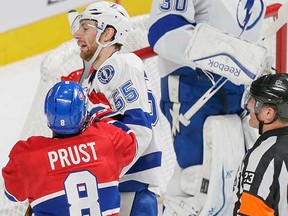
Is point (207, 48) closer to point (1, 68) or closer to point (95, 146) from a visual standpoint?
point (95, 146)

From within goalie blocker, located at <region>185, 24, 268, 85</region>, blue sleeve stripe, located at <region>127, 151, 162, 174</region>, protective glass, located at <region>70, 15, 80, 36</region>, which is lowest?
blue sleeve stripe, located at <region>127, 151, 162, 174</region>

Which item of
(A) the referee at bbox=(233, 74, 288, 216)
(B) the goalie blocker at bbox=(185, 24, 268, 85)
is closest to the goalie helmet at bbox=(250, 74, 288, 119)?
(A) the referee at bbox=(233, 74, 288, 216)

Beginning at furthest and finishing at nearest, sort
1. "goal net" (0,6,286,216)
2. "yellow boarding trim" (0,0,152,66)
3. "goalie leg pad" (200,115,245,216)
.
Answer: "yellow boarding trim" (0,0,152,66), "goal net" (0,6,286,216), "goalie leg pad" (200,115,245,216)

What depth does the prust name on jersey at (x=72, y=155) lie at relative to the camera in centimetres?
325

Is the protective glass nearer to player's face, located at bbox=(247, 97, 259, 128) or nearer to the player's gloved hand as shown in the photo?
the player's gloved hand

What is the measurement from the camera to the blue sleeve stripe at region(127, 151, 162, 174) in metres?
3.69

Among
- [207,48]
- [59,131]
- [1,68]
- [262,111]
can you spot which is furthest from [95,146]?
[1,68]

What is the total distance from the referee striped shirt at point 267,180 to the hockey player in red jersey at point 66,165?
0.41m

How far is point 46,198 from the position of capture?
10.7 ft

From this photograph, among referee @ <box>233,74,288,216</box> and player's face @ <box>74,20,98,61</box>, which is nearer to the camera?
referee @ <box>233,74,288,216</box>

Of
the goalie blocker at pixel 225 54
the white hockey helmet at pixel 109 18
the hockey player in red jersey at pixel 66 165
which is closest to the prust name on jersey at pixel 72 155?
the hockey player in red jersey at pixel 66 165

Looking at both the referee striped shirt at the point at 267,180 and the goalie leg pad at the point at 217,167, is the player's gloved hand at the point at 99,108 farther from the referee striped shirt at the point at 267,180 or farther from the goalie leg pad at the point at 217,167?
the goalie leg pad at the point at 217,167

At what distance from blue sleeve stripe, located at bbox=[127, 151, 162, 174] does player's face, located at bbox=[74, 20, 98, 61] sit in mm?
384

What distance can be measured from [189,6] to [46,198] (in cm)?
115
